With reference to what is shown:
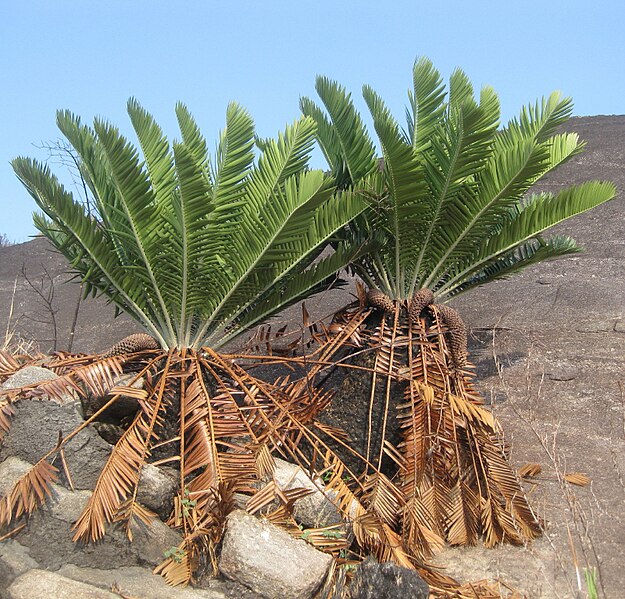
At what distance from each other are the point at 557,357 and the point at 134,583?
5369 millimetres

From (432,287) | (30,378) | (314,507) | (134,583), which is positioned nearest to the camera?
(134,583)

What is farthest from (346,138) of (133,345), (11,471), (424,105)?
(11,471)

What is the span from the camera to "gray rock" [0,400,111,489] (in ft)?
17.2

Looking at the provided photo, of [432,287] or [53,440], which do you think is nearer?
[53,440]

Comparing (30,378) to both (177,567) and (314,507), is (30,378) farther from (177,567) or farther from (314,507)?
(314,507)

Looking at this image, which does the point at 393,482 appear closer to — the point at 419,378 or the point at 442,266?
the point at 419,378

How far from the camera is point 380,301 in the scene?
20.5 ft

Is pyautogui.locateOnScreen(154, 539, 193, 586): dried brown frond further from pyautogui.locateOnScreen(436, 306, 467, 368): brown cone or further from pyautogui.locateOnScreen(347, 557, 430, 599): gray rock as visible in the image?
pyautogui.locateOnScreen(436, 306, 467, 368): brown cone

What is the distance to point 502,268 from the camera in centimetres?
710

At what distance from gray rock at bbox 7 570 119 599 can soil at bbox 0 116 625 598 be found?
2.20 meters

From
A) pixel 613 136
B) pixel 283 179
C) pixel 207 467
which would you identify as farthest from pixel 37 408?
pixel 613 136

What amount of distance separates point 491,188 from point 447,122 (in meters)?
0.72

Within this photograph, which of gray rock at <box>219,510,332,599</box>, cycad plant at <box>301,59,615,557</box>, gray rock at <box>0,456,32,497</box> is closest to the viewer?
gray rock at <box>219,510,332,599</box>

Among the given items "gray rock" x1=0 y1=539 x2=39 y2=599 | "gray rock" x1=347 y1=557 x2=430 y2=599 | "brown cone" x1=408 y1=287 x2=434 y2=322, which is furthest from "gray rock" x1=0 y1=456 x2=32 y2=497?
"brown cone" x1=408 y1=287 x2=434 y2=322
